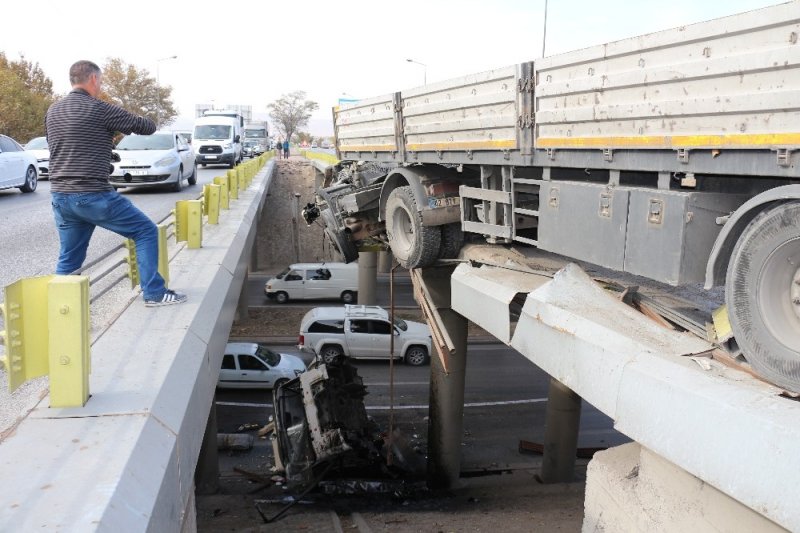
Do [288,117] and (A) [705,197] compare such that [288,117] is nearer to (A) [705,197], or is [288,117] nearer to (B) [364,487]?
(B) [364,487]

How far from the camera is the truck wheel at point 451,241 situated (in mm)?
8719

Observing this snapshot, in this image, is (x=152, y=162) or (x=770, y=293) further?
(x=152, y=162)

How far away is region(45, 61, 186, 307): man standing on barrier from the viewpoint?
4.73m

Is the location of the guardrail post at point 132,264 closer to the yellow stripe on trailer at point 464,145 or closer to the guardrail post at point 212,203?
the yellow stripe on trailer at point 464,145

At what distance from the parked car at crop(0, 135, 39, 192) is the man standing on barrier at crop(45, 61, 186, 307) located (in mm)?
10357

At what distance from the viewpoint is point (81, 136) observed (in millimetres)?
4793

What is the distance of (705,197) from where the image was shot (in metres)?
4.38

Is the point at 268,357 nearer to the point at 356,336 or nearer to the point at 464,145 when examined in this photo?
the point at 356,336

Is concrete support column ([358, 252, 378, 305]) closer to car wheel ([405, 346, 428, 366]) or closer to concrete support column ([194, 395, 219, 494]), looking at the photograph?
car wheel ([405, 346, 428, 366])

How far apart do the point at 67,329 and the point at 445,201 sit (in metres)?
5.72

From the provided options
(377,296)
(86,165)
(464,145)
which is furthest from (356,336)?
(86,165)

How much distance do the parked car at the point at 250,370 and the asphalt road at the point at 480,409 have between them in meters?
0.50

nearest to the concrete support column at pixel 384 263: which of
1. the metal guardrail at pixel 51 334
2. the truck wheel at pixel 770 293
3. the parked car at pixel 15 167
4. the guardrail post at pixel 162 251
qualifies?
the parked car at pixel 15 167

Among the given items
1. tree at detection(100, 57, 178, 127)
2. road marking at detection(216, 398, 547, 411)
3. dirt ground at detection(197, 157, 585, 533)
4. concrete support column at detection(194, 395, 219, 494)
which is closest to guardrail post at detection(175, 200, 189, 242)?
concrete support column at detection(194, 395, 219, 494)
